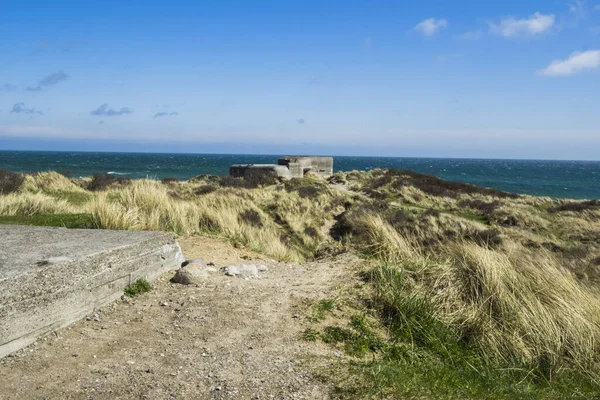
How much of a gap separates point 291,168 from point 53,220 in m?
19.4

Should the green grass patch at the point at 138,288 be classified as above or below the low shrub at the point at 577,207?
above

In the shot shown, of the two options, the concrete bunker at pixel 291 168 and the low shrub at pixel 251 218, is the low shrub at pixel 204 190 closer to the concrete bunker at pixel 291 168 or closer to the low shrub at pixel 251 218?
the low shrub at pixel 251 218

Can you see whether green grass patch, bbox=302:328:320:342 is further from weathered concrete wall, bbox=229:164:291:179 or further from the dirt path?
weathered concrete wall, bbox=229:164:291:179

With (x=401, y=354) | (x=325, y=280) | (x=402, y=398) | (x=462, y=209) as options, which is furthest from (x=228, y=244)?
(x=462, y=209)

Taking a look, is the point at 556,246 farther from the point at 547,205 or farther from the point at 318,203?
the point at 547,205

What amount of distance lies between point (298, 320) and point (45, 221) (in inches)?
233

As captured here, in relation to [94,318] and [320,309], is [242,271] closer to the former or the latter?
[320,309]

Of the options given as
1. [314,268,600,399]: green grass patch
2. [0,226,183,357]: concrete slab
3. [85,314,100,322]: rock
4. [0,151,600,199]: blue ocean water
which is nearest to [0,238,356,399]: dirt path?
[85,314,100,322]: rock

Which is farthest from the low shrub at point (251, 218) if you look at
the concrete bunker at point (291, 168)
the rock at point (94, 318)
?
the concrete bunker at point (291, 168)

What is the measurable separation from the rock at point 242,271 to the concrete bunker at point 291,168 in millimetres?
18141

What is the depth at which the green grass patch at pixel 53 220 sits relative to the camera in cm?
856

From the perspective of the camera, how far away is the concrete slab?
3.98 meters

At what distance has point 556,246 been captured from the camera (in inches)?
583

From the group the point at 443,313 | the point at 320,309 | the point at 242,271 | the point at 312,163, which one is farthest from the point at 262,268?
the point at 312,163
